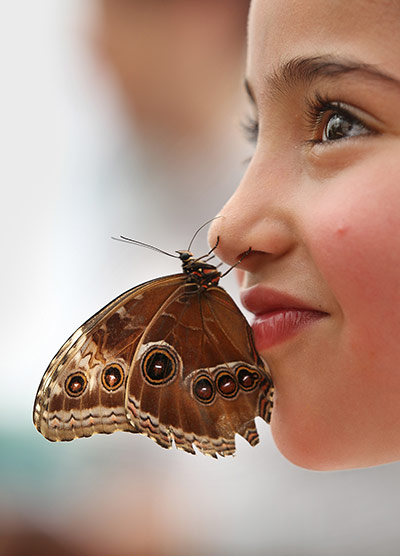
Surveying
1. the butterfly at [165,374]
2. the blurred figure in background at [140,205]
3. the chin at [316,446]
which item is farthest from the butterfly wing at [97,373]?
the blurred figure in background at [140,205]

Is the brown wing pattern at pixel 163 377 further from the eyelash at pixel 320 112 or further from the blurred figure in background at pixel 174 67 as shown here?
the blurred figure in background at pixel 174 67

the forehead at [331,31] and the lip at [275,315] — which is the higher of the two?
the forehead at [331,31]

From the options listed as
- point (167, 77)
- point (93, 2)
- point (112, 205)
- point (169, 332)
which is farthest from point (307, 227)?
point (93, 2)

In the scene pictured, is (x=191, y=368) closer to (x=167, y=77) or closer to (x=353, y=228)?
(x=353, y=228)

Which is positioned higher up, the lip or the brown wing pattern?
the lip

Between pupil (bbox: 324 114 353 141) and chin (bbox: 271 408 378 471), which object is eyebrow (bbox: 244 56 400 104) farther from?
chin (bbox: 271 408 378 471)

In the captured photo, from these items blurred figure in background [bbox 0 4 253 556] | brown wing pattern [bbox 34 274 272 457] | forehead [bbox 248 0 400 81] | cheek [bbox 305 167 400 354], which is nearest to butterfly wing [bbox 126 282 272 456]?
brown wing pattern [bbox 34 274 272 457]
